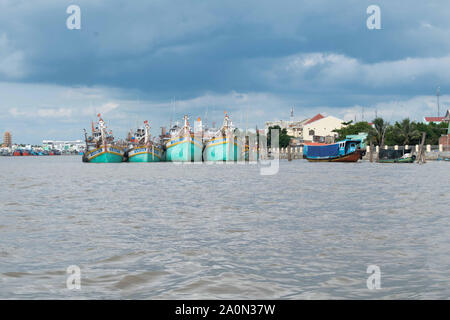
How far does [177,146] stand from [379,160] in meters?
37.3

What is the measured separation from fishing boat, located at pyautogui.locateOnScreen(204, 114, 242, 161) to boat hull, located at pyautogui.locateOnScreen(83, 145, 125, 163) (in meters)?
16.4

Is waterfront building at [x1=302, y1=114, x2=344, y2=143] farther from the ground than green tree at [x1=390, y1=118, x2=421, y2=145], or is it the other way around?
waterfront building at [x1=302, y1=114, x2=344, y2=143]

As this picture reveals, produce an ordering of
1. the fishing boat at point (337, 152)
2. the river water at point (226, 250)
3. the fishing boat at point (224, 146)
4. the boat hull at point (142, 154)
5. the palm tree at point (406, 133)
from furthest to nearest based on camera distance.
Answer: the boat hull at point (142, 154) → the fishing boat at point (224, 146) → the palm tree at point (406, 133) → the fishing boat at point (337, 152) → the river water at point (226, 250)

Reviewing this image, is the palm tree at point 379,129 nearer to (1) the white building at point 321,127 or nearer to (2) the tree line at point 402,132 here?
(2) the tree line at point 402,132

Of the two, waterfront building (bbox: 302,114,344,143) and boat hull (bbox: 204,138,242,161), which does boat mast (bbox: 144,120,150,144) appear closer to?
boat hull (bbox: 204,138,242,161)

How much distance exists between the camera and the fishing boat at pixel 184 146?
92750 mm

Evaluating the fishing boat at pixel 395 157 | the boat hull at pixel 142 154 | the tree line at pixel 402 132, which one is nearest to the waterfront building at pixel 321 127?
the tree line at pixel 402 132

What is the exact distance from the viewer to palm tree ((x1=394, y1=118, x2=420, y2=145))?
290ft

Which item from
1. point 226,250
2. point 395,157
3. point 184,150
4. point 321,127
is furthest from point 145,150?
point 226,250

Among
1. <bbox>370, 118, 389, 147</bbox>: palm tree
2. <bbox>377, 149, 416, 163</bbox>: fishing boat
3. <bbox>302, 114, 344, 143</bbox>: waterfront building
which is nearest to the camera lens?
<bbox>377, 149, 416, 163</bbox>: fishing boat

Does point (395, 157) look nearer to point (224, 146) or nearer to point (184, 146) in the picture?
point (224, 146)

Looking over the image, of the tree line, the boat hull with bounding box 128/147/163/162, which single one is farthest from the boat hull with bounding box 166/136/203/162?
the tree line

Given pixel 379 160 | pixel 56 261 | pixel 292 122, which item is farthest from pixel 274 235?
pixel 292 122

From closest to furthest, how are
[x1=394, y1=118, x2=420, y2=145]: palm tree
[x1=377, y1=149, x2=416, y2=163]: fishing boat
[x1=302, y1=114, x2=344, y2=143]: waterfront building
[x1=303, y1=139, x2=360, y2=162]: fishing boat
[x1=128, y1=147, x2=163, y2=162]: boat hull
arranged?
[x1=377, y1=149, x2=416, y2=163]: fishing boat → [x1=303, y1=139, x2=360, y2=162]: fishing boat → [x1=394, y1=118, x2=420, y2=145]: palm tree → [x1=128, y1=147, x2=163, y2=162]: boat hull → [x1=302, y1=114, x2=344, y2=143]: waterfront building
